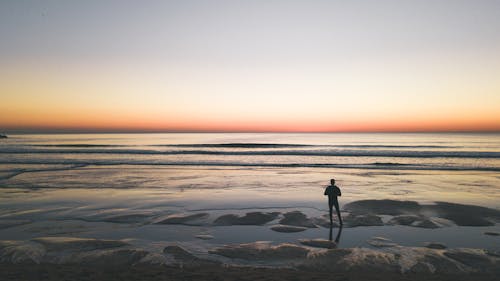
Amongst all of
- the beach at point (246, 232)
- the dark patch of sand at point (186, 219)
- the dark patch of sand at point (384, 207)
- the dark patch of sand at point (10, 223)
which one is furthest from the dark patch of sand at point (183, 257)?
the dark patch of sand at point (384, 207)

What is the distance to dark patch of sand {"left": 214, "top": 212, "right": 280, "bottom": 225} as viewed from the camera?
45.4 feet

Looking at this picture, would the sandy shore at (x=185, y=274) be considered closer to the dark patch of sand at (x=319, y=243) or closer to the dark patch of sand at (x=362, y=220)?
the dark patch of sand at (x=319, y=243)

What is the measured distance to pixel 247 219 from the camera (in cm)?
1429

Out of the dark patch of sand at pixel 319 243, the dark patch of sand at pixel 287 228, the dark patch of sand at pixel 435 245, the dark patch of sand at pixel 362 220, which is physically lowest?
the dark patch of sand at pixel 362 220

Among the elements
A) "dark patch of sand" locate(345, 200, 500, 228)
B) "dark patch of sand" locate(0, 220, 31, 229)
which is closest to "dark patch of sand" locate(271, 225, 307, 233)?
"dark patch of sand" locate(345, 200, 500, 228)

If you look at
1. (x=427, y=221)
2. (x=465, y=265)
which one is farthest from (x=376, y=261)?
(x=427, y=221)

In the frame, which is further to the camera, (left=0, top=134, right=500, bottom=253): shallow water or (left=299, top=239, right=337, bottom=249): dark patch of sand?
(left=0, top=134, right=500, bottom=253): shallow water

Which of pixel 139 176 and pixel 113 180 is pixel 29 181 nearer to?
pixel 113 180

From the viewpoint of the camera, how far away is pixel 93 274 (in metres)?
8.34

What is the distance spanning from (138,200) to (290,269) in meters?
12.0

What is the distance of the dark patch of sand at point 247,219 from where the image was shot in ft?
45.4

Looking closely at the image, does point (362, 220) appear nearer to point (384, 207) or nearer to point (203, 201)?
point (384, 207)

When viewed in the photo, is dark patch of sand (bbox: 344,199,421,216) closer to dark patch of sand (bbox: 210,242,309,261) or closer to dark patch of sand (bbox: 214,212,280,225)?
dark patch of sand (bbox: 214,212,280,225)

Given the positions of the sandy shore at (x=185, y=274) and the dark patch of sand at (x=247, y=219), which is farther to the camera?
the dark patch of sand at (x=247, y=219)
